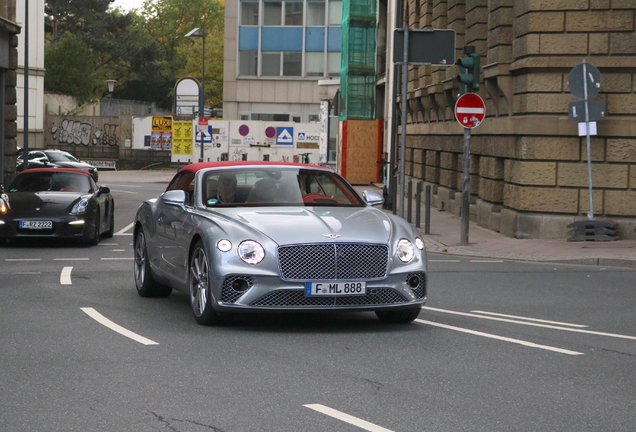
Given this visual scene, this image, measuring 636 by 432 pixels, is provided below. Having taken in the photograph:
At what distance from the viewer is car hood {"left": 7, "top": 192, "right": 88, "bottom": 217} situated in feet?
60.1

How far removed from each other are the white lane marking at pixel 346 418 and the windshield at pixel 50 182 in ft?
46.5

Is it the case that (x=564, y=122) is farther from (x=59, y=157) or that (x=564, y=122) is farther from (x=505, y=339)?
(x=59, y=157)

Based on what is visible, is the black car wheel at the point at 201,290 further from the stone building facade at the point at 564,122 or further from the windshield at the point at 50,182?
the stone building facade at the point at 564,122

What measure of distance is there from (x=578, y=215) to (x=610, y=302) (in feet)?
26.9

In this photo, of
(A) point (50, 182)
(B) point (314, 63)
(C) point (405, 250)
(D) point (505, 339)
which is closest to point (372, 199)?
(C) point (405, 250)

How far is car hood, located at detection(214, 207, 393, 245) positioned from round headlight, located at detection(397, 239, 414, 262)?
14 cm

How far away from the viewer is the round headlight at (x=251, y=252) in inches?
350

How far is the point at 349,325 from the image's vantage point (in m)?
9.62

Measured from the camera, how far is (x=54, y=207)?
18531 millimetres

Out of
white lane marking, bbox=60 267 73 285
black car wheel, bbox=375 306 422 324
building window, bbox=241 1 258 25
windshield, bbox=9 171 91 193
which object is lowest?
white lane marking, bbox=60 267 73 285

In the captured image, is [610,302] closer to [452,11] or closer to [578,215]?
[578,215]

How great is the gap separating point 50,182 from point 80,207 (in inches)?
57.8

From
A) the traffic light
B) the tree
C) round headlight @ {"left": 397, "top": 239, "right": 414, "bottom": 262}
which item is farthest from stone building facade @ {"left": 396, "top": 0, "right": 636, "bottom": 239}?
the tree

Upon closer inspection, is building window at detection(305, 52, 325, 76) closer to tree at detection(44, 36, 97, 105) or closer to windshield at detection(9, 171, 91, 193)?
tree at detection(44, 36, 97, 105)
